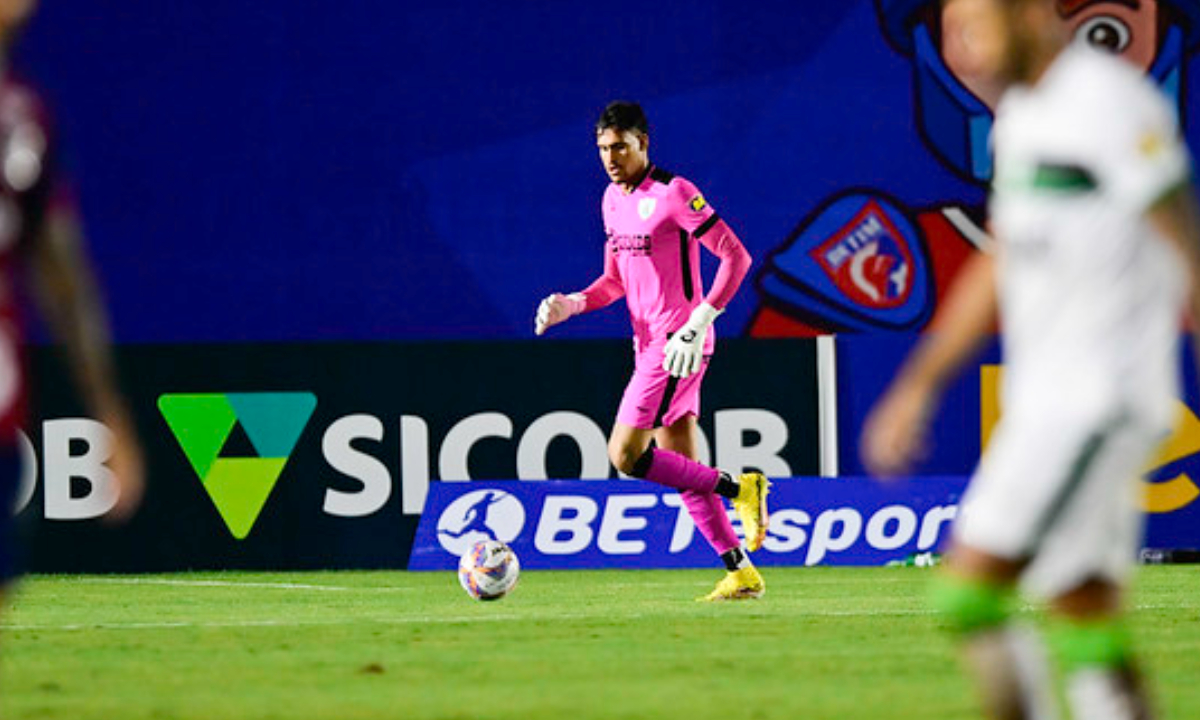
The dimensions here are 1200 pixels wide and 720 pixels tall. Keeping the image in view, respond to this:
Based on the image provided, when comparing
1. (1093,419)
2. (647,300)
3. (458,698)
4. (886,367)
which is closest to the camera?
(1093,419)

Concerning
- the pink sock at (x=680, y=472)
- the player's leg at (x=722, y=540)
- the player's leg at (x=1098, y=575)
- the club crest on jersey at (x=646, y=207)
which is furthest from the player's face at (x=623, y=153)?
the player's leg at (x=1098, y=575)

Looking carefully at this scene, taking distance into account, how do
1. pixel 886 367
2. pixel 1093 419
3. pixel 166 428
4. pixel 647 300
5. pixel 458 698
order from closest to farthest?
pixel 1093 419 → pixel 458 698 → pixel 647 300 → pixel 166 428 → pixel 886 367

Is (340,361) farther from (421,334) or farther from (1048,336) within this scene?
(1048,336)

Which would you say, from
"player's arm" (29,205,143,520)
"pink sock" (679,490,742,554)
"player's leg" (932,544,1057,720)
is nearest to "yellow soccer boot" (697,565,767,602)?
"pink sock" (679,490,742,554)

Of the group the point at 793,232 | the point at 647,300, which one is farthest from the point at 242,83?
the point at 647,300

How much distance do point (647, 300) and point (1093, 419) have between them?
749cm

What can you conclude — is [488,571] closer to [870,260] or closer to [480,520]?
[480,520]

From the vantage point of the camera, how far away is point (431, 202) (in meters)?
16.9

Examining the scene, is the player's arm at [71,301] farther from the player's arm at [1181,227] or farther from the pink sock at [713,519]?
the pink sock at [713,519]

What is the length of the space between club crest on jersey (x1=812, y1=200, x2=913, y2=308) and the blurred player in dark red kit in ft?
41.7

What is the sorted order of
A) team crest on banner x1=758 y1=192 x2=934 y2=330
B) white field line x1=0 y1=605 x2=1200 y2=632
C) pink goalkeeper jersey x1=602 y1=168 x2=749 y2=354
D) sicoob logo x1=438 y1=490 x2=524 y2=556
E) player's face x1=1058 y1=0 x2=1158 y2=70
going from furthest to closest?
player's face x1=1058 y1=0 x2=1158 y2=70, team crest on banner x1=758 y1=192 x2=934 y2=330, sicoob logo x1=438 y1=490 x2=524 y2=556, pink goalkeeper jersey x1=602 y1=168 x2=749 y2=354, white field line x1=0 y1=605 x2=1200 y2=632

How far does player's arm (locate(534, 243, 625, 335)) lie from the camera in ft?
40.4

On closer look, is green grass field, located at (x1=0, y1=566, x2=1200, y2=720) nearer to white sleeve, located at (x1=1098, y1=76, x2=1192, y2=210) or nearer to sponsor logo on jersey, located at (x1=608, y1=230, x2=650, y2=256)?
sponsor logo on jersey, located at (x1=608, y1=230, x2=650, y2=256)

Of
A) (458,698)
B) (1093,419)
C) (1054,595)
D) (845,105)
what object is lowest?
(458,698)
